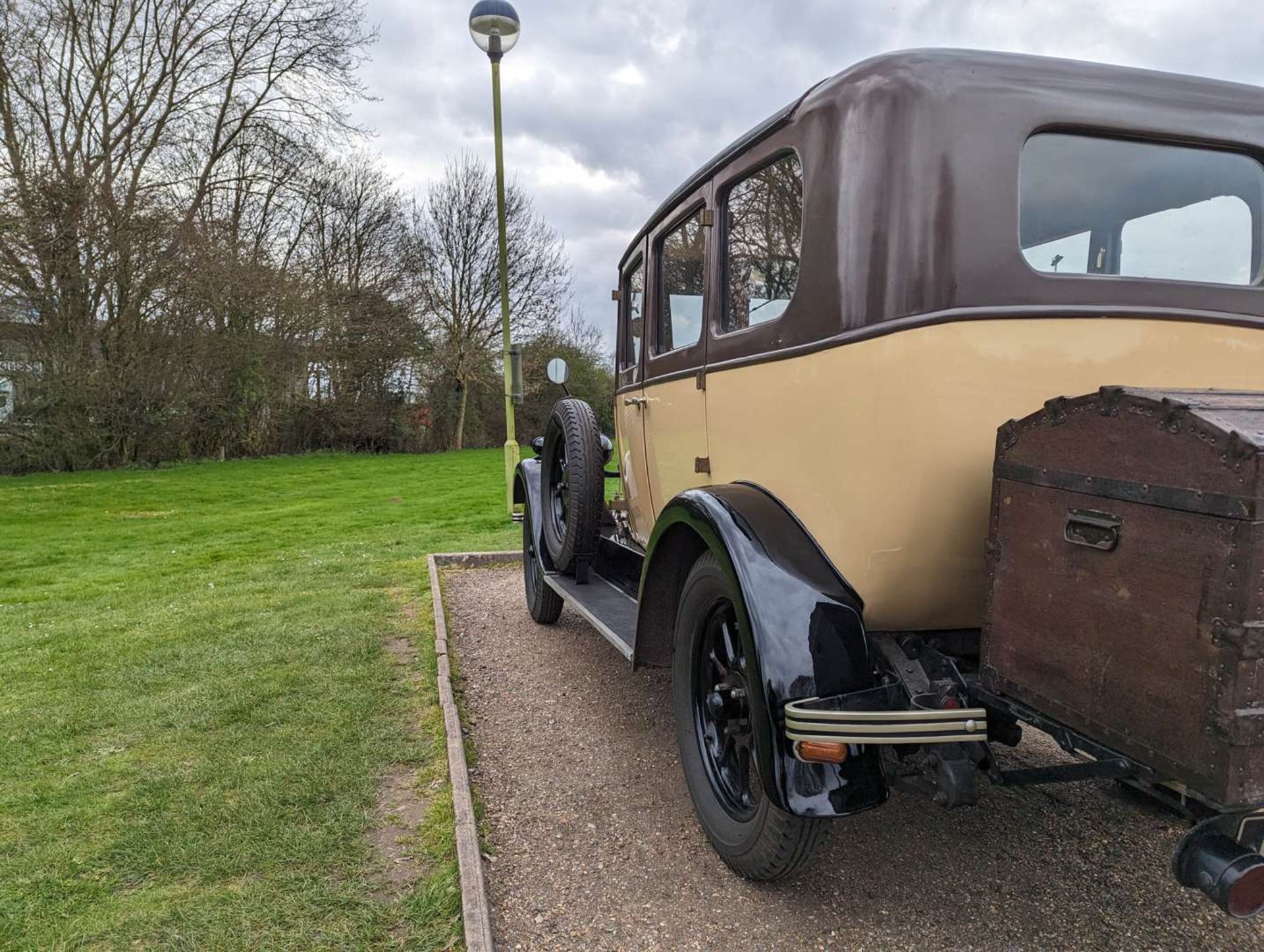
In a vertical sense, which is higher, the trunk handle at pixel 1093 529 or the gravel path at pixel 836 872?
the trunk handle at pixel 1093 529

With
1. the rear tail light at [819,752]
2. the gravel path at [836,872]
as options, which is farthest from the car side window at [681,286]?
the gravel path at [836,872]

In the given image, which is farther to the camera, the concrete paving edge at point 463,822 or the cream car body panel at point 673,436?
the cream car body panel at point 673,436

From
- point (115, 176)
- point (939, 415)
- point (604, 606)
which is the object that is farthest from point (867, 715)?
point (115, 176)

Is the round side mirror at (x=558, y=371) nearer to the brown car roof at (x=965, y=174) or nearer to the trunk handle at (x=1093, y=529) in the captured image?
the brown car roof at (x=965, y=174)

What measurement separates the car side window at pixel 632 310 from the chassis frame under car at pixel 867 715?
1695 mm

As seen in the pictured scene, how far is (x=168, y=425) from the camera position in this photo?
15562 millimetres

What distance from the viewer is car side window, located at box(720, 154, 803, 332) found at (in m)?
2.29

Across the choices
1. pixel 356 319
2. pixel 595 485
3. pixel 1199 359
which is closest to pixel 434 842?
pixel 595 485

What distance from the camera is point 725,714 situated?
2330 mm

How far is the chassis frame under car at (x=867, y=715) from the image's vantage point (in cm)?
144

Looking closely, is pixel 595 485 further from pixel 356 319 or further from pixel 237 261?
pixel 356 319

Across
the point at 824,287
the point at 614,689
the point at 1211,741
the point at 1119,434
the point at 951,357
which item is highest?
the point at 824,287

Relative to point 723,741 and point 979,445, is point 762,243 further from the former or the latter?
point 723,741

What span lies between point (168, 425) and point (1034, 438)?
17281 mm
